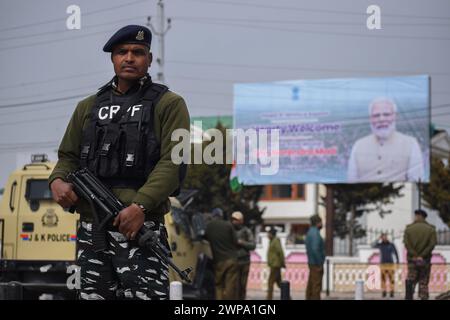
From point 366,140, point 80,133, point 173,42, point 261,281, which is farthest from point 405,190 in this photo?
point 80,133

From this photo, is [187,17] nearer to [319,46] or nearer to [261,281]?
[319,46]

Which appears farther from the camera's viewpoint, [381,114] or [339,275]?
[381,114]

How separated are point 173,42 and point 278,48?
427 centimetres

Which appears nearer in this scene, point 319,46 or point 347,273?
point 319,46

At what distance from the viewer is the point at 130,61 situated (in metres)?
4.39

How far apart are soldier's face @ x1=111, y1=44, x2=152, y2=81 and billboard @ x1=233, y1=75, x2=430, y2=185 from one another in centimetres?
2580

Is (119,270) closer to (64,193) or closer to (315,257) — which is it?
(64,193)

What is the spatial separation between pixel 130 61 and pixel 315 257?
11528 mm

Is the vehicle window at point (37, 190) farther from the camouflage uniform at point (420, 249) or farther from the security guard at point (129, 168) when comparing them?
the security guard at point (129, 168)

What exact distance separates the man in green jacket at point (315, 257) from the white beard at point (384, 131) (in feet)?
53.2

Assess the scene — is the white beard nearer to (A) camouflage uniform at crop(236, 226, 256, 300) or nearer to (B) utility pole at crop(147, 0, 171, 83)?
(A) camouflage uniform at crop(236, 226, 256, 300)

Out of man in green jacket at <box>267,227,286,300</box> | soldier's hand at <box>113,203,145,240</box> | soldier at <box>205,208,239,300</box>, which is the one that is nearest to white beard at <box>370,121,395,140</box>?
man in green jacket at <box>267,227,286,300</box>

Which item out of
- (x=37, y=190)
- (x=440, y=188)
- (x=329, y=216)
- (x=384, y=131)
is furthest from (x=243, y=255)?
(x=440, y=188)

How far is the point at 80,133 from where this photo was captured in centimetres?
452
